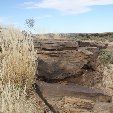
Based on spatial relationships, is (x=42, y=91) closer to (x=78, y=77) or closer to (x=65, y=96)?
(x=65, y=96)

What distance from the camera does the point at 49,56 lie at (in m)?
8.59

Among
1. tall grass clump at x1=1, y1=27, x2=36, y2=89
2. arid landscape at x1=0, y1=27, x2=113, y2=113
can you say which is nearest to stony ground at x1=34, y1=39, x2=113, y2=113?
arid landscape at x1=0, y1=27, x2=113, y2=113

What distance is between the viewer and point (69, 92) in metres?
7.54

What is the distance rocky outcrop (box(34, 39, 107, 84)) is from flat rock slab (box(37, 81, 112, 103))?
357 mm

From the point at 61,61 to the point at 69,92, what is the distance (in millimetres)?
1059

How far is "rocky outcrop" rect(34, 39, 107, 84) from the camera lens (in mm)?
8102

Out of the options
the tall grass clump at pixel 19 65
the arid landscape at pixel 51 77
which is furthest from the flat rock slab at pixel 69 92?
the tall grass clump at pixel 19 65

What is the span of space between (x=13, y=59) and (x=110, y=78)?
467 centimetres

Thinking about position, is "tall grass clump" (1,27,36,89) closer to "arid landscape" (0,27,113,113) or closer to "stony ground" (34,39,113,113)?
"arid landscape" (0,27,113,113)

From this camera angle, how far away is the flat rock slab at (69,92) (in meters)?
7.51

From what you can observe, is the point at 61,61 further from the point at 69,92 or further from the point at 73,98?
the point at 73,98

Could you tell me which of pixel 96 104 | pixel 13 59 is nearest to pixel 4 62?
pixel 13 59

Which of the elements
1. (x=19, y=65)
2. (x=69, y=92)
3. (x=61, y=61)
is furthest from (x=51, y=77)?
(x=19, y=65)

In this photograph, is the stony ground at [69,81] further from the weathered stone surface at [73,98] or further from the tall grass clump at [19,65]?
the tall grass clump at [19,65]
